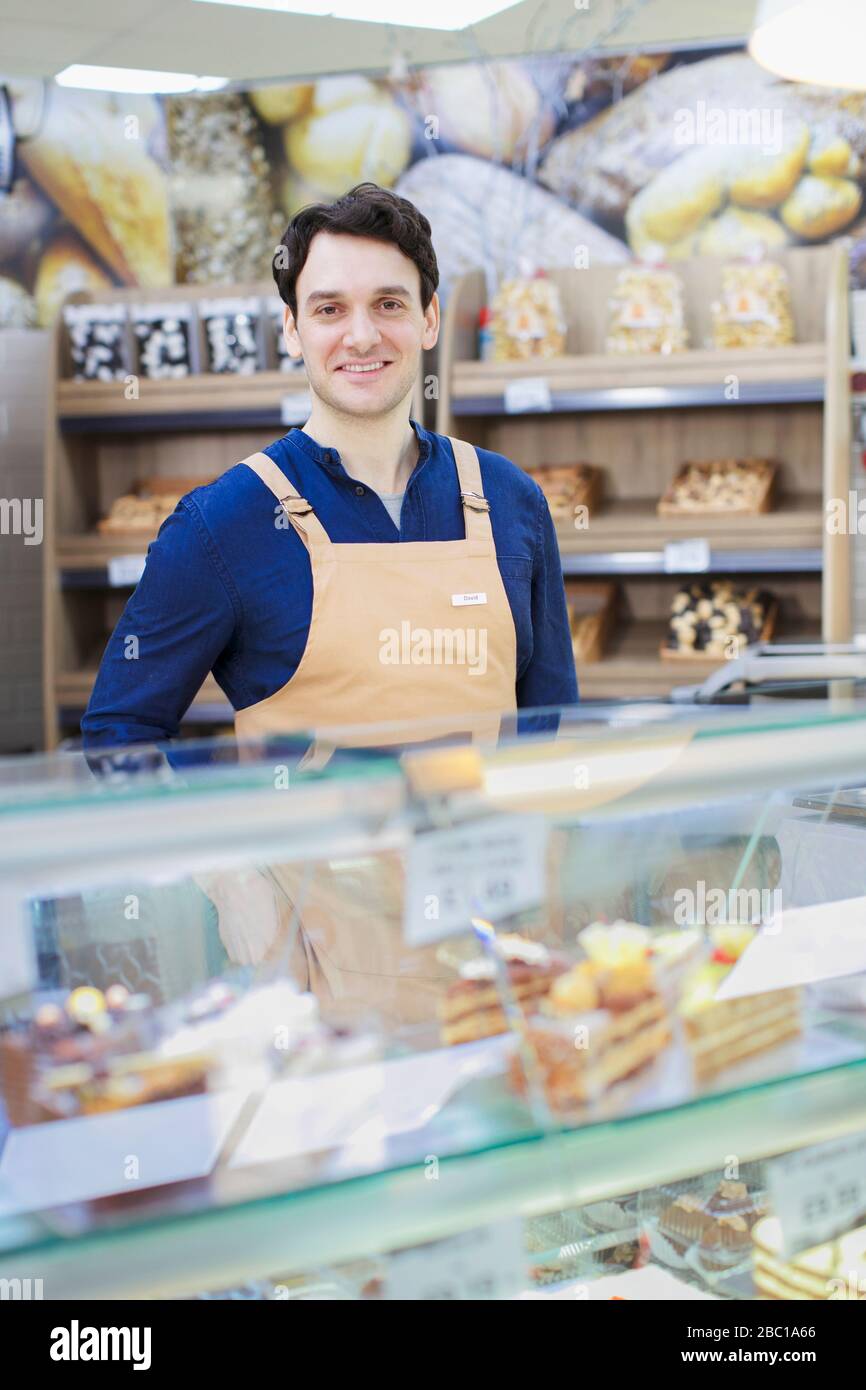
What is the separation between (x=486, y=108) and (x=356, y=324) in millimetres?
3729

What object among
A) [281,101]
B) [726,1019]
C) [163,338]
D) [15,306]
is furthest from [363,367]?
[15,306]

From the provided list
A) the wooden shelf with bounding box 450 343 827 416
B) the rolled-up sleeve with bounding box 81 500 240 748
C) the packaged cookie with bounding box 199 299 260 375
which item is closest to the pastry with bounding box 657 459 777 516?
the wooden shelf with bounding box 450 343 827 416

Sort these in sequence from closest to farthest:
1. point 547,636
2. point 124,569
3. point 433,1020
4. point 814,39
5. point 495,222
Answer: point 433,1020 → point 547,636 → point 814,39 → point 124,569 → point 495,222

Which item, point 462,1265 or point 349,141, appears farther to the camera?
point 349,141

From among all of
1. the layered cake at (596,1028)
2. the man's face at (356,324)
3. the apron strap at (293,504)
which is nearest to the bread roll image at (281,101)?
the man's face at (356,324)

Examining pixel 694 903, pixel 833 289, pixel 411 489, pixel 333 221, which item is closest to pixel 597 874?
pixel 694 903

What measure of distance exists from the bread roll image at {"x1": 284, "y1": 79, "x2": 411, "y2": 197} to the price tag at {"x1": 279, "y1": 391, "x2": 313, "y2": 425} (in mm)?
1186

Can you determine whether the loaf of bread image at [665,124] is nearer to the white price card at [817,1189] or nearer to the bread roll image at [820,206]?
the bread roll image at [820,206]

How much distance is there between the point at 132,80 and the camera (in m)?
5.31

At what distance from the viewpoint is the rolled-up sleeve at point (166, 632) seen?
177cm

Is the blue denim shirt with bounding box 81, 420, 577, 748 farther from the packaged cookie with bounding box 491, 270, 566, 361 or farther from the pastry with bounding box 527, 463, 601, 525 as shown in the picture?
the packaged cookie with bounding box 491, 270, 566, 361

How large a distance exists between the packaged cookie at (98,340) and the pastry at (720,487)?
76.0 inches

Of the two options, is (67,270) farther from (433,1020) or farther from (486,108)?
(433,1020)

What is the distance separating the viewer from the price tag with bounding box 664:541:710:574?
13.6 ft
